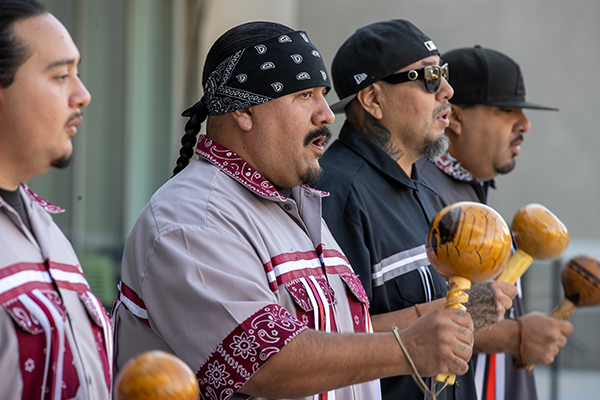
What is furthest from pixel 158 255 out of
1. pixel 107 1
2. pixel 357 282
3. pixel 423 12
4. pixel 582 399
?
pixel 423 12

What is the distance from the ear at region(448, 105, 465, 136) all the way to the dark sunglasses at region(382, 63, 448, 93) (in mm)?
878

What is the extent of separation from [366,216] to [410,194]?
0.40m

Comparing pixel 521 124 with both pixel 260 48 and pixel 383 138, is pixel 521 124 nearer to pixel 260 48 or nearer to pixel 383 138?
pixel 383 138

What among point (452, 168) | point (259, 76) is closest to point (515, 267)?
point (259, 76)

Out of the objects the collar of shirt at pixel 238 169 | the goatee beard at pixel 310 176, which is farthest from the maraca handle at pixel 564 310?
the collar of shirt at pixel 238 169

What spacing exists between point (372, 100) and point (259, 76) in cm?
82

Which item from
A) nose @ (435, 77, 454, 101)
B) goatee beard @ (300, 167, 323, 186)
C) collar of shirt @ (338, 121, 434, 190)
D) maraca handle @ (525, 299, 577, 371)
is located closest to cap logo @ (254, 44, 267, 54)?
goatee beard @ (300, 167, 323, 186)

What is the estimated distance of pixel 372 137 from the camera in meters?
2.78

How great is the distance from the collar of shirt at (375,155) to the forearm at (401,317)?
0.55 meters

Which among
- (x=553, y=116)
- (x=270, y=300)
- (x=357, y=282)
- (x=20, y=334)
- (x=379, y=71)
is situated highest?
(x=379, y=71)

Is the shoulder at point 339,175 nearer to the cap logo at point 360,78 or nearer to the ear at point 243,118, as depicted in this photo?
the cap logo at point 360,78

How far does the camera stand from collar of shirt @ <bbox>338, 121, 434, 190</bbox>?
2.66m

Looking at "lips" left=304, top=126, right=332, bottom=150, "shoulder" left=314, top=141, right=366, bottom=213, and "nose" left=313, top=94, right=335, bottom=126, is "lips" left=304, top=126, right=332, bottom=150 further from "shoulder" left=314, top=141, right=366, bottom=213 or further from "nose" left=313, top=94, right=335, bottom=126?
"shoulder" left=314, top=141, right=366, bottom=213

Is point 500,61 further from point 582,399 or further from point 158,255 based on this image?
point 582,399
